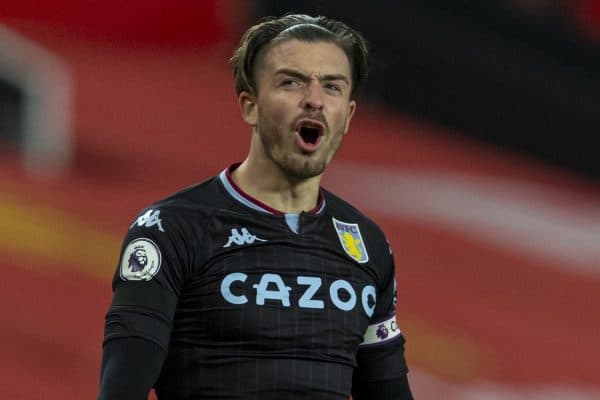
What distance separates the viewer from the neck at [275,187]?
305 centimetres

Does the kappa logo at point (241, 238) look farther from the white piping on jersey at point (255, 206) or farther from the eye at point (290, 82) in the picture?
the eye at point (290, 82)

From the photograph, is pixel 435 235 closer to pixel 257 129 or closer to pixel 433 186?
pixel 433 186

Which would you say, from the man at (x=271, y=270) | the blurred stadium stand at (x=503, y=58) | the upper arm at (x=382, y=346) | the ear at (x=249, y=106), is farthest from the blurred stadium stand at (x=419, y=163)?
the ear at (x=249, y=106)

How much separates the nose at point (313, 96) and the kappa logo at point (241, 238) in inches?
10.4

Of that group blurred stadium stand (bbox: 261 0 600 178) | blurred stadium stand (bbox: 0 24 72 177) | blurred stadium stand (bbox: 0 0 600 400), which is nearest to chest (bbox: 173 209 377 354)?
blurred stadium stand (bbox: 0 0 600 400)

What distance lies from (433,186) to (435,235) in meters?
0.93

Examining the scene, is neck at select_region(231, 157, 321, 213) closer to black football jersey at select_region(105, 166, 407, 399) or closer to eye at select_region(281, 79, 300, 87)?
black football jersey at select_region(105, 166, 407, 399)

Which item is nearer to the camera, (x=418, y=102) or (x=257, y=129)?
(x=257, y=129)

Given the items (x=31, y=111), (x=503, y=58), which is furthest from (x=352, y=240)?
(x=503, y=58)

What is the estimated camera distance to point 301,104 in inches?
116

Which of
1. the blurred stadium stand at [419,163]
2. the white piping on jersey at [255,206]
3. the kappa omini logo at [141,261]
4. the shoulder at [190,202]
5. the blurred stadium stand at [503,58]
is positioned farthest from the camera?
the blurred stadium stand at [503,58]

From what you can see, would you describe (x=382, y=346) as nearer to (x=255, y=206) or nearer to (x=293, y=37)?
(x=255, y=206)

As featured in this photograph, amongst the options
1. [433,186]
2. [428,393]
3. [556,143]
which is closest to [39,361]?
[428,393]

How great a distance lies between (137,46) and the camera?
10883mm
